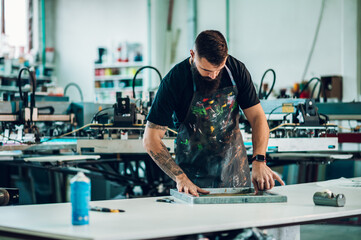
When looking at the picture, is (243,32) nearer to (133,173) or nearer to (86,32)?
(86,32)

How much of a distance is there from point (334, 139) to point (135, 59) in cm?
703

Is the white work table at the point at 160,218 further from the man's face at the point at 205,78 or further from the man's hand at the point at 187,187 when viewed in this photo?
the man's face at the point at 205,78

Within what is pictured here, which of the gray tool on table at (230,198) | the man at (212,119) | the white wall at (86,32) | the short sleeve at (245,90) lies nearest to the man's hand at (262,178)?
the gray tool on table at (230,198)

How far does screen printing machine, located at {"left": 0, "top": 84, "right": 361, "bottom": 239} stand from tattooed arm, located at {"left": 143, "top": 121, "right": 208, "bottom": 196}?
10cm

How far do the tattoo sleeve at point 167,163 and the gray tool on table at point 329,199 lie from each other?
592 millimetres

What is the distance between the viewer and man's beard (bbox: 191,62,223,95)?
2.44m

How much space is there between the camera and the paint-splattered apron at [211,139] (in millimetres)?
2482

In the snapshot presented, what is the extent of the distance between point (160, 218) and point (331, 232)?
3.32m

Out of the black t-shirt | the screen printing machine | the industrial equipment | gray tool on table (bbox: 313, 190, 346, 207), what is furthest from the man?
the industrial equipment

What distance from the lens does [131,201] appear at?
2191 millimetres

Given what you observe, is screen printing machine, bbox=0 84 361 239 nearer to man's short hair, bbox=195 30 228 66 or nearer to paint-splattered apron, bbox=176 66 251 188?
paint-splattered apron, bbox=176 66 251 188

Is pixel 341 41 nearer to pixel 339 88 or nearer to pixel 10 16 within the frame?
pixel 339 88

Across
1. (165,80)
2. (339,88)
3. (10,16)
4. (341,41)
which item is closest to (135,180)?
(165,80)

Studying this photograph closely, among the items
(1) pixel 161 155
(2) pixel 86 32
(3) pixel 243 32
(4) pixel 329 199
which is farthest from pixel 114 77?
(4) pixel 329 199
